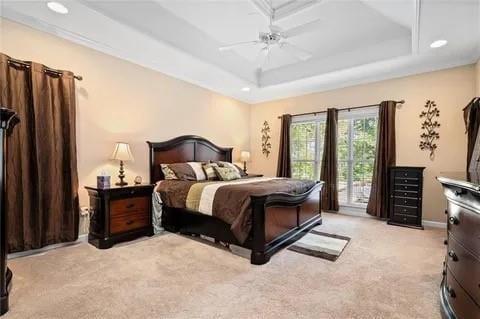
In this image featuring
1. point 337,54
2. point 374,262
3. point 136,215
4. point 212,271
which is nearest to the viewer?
point 212,271

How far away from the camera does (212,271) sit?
8.16ft

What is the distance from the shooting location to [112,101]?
145 inches

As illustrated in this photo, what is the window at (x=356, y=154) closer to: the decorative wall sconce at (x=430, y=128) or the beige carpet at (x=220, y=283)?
the decorative wall sconce at (x=430, y=128)

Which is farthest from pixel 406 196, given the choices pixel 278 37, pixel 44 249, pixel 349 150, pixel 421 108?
pixel 44 249

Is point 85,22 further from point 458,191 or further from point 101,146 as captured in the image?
point 458,191

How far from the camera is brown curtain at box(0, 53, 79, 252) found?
8.84 feet

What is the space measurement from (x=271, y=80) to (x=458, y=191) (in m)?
4.43

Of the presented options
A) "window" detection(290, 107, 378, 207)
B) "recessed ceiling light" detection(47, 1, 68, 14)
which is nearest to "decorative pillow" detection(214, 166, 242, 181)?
"window" detection(290, 107, 378, 207)

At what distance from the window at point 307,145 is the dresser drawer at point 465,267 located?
397cm

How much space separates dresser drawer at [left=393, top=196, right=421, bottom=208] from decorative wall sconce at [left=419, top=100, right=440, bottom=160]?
0.82 metres

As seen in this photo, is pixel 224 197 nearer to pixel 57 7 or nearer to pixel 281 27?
pixel 281 27

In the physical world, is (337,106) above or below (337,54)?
below

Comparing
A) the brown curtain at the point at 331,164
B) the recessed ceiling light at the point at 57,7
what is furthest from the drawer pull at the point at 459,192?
the recessed ceiling light at the point at 57,7

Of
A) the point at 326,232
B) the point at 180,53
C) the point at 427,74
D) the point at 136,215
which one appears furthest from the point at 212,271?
the point at 427,74
